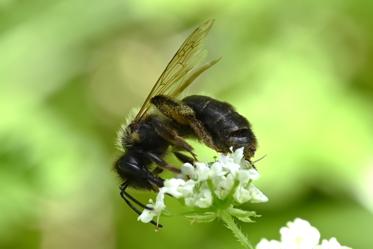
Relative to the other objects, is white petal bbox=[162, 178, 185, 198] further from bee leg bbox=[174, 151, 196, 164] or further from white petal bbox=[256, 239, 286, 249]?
white petal bbox=[256, 239, 286, 249]

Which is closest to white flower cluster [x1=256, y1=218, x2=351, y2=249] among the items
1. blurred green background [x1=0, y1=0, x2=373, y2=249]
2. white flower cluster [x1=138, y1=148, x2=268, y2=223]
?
white flower cluster [x1=138, y1=148, x2=268, y2=223]

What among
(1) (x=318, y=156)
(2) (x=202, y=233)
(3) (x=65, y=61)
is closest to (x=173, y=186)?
(1) (x=318, y=156)

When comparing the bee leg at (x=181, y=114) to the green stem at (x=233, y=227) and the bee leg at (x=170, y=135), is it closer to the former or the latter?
the bee leg at (x=170, y=135)

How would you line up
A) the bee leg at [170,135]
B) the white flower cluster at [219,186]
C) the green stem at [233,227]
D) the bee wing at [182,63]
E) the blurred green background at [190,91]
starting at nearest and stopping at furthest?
the green stem at [233,227]
the white flower cluster at [219,186]
the bee leg at [170,135]
the bee wing at [182,63]
the blurred green background at [190,91]

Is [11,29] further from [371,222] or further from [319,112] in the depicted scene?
[371,222]

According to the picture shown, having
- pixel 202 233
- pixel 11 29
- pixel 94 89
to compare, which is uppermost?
pixel 11 29

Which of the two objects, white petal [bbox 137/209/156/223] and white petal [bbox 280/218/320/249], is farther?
white petal [bbox 137/209/156/223]

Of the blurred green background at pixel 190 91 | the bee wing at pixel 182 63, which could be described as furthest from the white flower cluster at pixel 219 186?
the blurred green background at pixel 190 91
